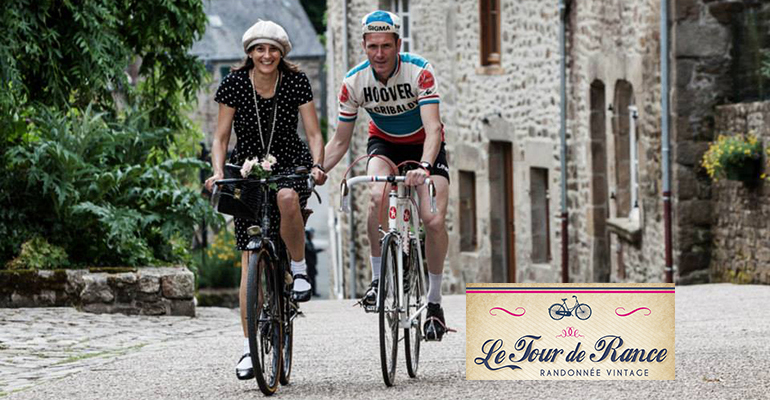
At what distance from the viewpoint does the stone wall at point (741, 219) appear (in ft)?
45.7

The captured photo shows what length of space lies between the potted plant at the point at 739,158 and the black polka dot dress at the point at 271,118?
25.5 ft

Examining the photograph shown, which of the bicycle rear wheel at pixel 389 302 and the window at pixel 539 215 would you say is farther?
the window at pixel 539 215

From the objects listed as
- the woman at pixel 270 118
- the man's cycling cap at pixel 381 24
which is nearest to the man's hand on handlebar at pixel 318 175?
the woman at pixel 270 118

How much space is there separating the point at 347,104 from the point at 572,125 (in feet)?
41.1

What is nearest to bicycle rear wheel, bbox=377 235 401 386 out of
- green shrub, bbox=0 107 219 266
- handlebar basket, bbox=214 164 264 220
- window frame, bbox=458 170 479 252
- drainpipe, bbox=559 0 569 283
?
handlebar basket, bbox=214 164 264 220

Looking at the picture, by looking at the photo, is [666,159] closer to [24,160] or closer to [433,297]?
[24,160]

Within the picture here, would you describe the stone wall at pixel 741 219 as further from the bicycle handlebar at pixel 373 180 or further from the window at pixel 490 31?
the bicycle handlebar at pixel 373 180

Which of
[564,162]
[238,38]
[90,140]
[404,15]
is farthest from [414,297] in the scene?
[238,38]

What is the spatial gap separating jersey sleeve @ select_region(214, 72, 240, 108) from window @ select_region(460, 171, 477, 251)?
16.2 metres

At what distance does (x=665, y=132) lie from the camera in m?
15.5

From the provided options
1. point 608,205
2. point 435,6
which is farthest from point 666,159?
point 435,6

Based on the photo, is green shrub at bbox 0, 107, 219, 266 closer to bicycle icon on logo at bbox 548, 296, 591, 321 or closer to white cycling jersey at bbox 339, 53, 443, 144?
white cycling jersey at bbox 339, 53, 443, 144

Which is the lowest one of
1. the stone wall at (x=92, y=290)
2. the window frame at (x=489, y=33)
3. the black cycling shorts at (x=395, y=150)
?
the stone wall at (x=92, y=290)

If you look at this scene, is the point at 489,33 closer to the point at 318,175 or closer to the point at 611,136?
the point at 611,136
